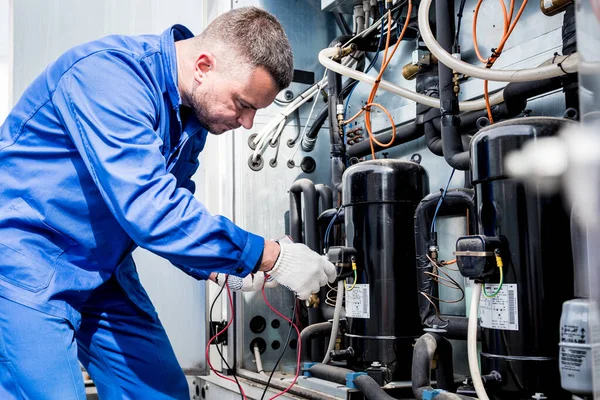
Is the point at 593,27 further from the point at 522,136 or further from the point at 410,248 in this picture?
the point at 410,248

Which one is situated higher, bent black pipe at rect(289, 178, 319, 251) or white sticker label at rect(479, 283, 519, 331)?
bent black pipe at rect(289, 178, 319, 251)

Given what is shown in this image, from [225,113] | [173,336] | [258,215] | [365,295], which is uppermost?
[225,113]

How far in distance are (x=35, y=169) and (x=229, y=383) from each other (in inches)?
48.4

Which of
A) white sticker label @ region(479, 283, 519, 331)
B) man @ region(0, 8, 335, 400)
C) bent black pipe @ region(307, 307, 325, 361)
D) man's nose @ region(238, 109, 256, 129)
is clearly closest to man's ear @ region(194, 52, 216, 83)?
man @ region(0, 8, 335, 400)

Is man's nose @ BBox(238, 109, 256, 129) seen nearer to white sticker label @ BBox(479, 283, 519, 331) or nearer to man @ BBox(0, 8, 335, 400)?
man @ BBox(0, 8, 335, 400)

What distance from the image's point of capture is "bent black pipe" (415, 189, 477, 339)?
1.81m

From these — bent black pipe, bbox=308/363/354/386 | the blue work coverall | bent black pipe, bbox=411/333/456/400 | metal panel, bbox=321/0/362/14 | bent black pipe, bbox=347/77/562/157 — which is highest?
metal panel, bbox=321/0/362/14

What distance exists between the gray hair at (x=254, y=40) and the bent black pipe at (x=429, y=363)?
75 centimetres

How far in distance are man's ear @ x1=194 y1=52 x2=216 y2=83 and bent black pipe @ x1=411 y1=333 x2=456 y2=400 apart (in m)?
0.87

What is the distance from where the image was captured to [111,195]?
47.2 inches

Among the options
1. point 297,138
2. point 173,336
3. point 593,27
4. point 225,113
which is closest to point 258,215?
point 297,138

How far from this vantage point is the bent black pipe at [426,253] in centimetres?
181

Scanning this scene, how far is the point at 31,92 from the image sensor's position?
1377 mm

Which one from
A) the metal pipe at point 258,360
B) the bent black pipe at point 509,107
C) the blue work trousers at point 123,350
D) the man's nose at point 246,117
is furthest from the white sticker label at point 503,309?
the metal pipe at point 258,360
